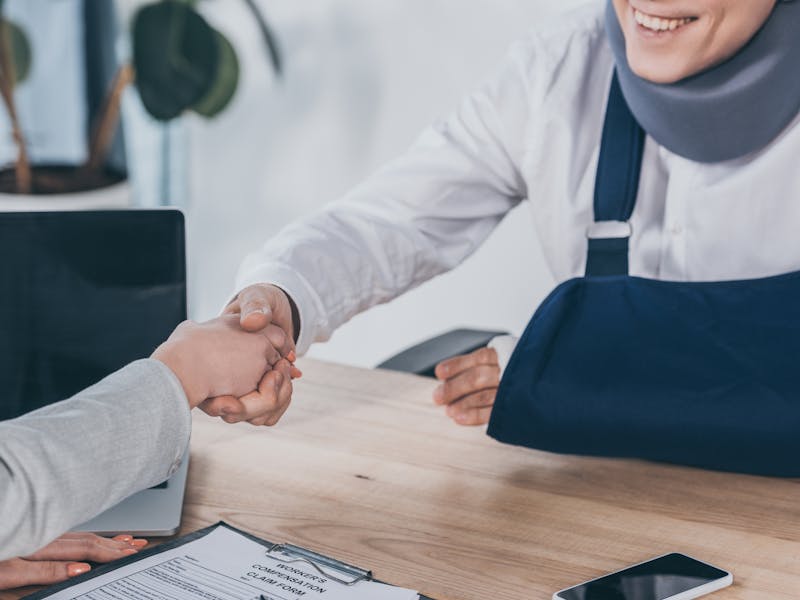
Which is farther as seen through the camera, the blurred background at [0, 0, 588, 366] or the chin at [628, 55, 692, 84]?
the blurred background at [0, 0, 588, 366]

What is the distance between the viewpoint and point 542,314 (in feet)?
3.47

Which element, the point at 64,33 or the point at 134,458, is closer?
the point at 134,458

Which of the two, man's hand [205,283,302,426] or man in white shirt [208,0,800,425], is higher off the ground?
man in white shirt [208,0,800,425]

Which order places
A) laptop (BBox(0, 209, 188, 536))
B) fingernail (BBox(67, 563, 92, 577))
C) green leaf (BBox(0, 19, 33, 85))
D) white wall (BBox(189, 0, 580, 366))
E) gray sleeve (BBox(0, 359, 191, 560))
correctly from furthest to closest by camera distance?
green leaf (BBox(0, 19, 33, 85)), white wall (BBox(189, 0, 580, 366)), laptop (BBox(0, 209, 188, 536)), fingernail (BBox(67, 563, 92, 577)), gray sleeve (BBox(0, 359, 191, 560))

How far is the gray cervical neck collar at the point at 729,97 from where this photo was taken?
1.14 meters

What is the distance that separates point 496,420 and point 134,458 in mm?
401

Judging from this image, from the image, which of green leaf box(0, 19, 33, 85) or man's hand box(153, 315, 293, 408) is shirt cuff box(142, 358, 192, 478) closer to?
man's hand box(153, 315, 293, 408)

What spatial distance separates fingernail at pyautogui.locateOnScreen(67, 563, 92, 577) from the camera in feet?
2.60

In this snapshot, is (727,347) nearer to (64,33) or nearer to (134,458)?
(134,458)

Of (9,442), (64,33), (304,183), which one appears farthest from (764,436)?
(64,33)

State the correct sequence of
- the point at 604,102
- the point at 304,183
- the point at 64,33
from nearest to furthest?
1. the point at 604,102
2. the point at 304,183
3. the point at 64,33

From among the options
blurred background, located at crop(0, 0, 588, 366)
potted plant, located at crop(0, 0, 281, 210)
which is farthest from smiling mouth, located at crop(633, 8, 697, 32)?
potted plant, located at crop(0, 0, 281, 210)

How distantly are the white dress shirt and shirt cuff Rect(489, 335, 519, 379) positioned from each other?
0.64ft

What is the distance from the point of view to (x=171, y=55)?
229 cm
